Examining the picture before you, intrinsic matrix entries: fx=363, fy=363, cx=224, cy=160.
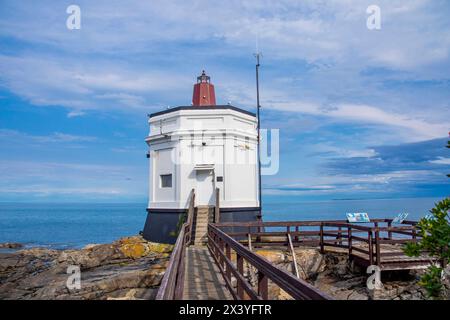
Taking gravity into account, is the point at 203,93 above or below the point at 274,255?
above

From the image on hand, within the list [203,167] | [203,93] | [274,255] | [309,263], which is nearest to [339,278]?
[309,263]

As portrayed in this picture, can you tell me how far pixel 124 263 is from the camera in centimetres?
1738

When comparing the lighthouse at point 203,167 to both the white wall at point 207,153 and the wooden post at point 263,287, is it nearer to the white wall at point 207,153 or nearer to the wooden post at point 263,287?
the white wall at point 207,153

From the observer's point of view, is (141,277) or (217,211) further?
(217,211)

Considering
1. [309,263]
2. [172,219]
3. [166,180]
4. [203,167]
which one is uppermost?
[203,167]

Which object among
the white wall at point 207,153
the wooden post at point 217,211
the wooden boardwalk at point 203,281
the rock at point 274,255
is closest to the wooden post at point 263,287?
the wooden boardwalk at point 203,281

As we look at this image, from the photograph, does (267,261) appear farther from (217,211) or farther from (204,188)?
(204,188)

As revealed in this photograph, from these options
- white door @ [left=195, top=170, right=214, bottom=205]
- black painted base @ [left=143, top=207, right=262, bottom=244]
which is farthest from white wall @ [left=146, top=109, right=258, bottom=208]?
black painted base @ [left=143, top=207, right=262, bottom=244]

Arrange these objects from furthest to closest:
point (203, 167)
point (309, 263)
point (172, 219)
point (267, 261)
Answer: point (172, 219)
point (203, 167)
point (309, 263)
point (267, 261)

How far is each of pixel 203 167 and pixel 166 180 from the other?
2.80 metres

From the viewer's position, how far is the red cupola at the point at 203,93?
2531 centimetres

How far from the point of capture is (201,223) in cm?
1953
